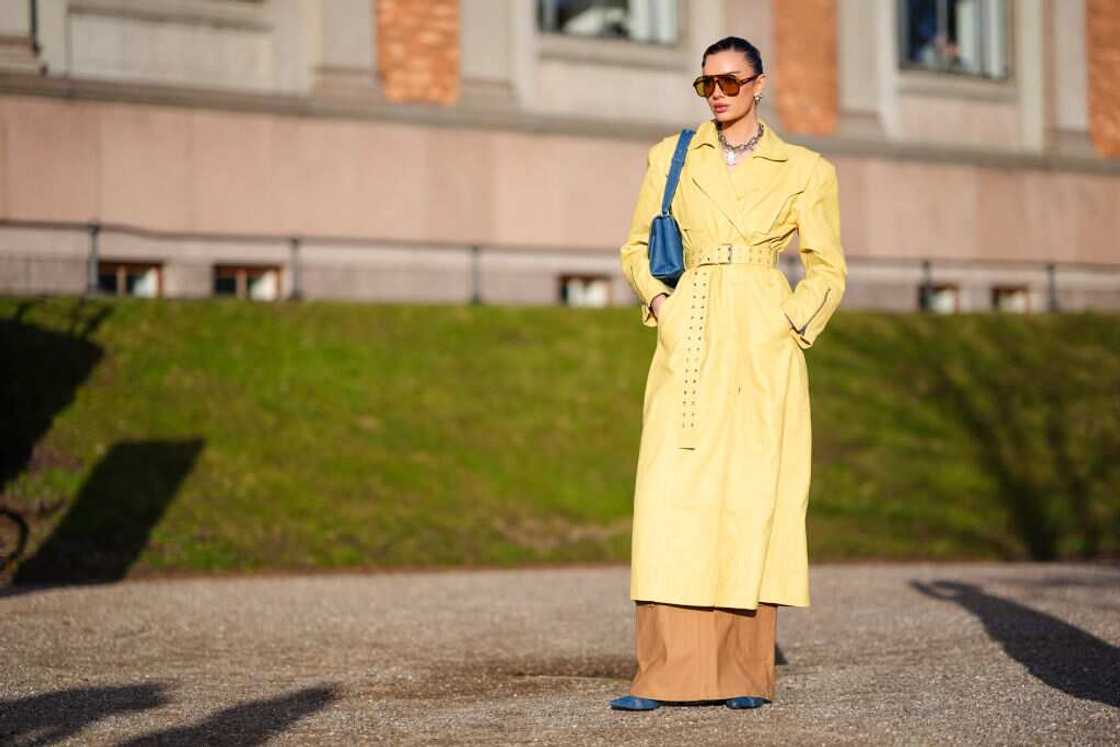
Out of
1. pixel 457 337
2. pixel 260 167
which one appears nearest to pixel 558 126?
pixel 260 167

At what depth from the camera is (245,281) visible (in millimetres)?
20031

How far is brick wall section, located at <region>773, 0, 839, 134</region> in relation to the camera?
24.3 metres

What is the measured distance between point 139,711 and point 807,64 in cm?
1939

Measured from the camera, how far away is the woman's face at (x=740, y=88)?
257 inches

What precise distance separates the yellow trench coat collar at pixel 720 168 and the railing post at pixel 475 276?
498 inches

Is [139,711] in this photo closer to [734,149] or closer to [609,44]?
[734,149]

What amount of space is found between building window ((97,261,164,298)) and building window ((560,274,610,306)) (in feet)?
17.0

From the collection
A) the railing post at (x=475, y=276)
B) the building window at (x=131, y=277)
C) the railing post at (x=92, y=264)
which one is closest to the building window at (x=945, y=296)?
the railing post at (x=475, y=276)

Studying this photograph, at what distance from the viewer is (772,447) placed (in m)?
6.50

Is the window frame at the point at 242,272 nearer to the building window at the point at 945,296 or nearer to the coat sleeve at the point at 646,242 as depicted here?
the building window at the point at 945,296

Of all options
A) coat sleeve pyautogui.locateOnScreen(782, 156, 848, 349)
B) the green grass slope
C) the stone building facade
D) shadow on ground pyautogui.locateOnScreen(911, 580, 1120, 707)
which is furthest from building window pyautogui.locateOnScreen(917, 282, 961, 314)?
coat sleeve pyautogui.locateOnScreen(782, 156, 848, 349)

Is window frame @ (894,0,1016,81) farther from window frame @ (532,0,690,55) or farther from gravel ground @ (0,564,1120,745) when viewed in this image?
gravel ground @ (0,564,1120,745)

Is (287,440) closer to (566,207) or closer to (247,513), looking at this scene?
(247,513)

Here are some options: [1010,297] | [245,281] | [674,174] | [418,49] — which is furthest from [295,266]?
[674,174]
